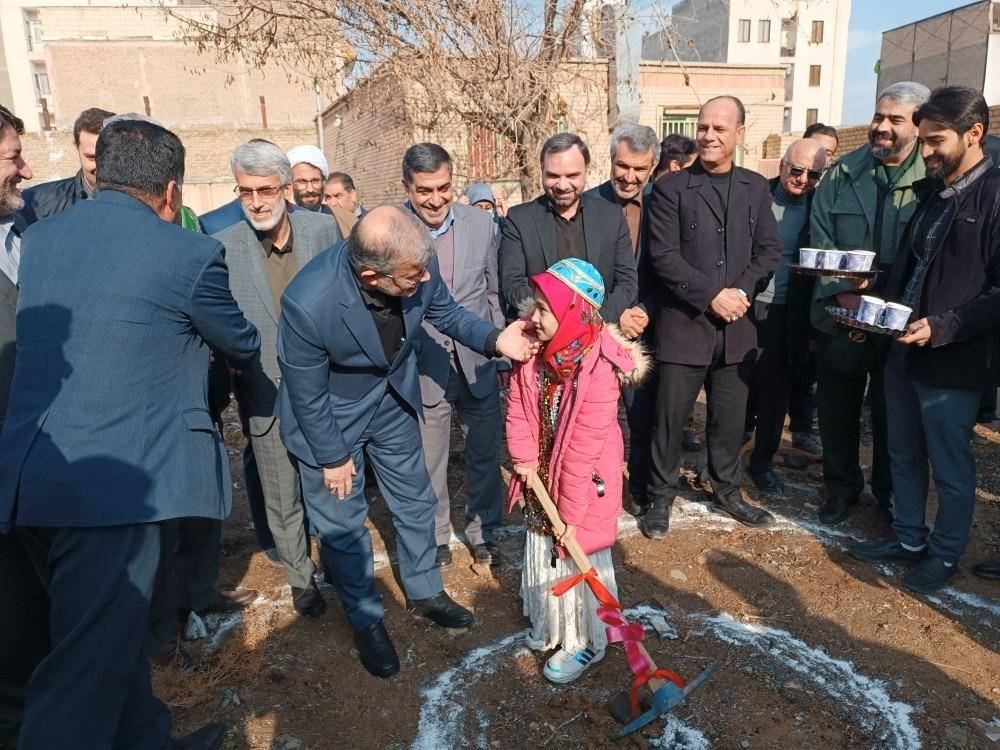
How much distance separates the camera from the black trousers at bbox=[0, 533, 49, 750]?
7.63 ft

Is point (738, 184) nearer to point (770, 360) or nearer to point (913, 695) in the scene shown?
point (770, 360)

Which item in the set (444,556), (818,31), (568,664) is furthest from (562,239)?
(818,31)

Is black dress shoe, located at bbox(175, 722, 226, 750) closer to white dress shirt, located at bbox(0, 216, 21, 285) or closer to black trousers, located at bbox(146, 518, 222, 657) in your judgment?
black trousers, located at bbox(146, 518, 222, 657)

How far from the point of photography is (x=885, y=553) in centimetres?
361

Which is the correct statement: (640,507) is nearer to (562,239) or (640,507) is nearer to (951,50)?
(562,239)

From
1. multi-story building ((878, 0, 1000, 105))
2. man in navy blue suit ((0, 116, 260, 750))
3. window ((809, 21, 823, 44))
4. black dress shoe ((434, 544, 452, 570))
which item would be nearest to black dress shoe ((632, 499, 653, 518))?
black dress shoe ((434, 544, 452, 570))

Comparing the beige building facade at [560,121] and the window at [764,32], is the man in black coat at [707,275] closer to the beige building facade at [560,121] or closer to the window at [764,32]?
the beige building facade at [560,121]

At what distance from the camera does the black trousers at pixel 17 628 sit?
7.63 ft

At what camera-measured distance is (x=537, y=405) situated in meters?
2.81

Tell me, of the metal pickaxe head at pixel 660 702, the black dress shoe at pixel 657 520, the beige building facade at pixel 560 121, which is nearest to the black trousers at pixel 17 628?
the metal pickaxe head at pixel 660 702

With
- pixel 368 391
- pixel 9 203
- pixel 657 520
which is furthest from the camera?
pixel 657 520

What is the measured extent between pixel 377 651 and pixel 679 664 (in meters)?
1.31

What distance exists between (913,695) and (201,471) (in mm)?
2844

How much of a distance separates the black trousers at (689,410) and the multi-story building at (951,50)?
24.6 m
